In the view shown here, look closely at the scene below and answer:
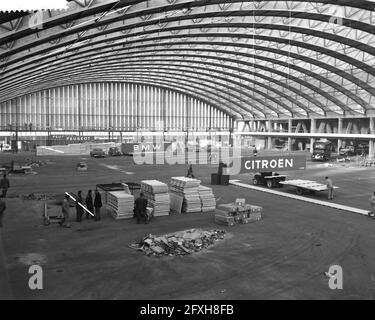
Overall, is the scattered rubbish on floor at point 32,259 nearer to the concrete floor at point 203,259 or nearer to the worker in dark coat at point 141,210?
the concrete floor at point 203,259

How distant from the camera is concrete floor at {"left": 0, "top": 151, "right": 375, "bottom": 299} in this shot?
29.8ft

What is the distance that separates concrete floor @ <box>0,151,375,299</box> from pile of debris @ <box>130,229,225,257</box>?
1.26ft

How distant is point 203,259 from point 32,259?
4.97m

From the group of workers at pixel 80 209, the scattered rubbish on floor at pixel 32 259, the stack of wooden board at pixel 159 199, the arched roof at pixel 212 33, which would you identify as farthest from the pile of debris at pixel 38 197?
the scattered rubbish on floor at pixel 32 259

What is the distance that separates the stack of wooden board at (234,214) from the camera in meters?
15.9

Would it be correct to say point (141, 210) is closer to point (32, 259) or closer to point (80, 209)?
point (80, 209)

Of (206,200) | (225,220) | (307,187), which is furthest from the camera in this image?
(307,187)

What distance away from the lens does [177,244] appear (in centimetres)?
1233

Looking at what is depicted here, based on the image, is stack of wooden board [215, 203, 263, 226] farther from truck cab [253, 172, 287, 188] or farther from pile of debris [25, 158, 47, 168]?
pile of debris [25, 158, 47, 168]

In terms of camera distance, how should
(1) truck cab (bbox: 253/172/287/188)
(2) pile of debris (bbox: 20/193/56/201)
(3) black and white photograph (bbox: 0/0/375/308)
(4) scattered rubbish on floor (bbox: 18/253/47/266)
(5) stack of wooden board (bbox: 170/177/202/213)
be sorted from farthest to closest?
1. (1) truck cab (bbox: 253/172/287/188)
2. (2) pile of debris (bbox: 20/193/56/201)
3. (5) stack of wooden board (bbox: 170/177/202/213)
4. (4) scattered rubbish on floor (bbox: 18/253/47/266)
5. (3) black and white photograph (bbox: 0/0/375/308)

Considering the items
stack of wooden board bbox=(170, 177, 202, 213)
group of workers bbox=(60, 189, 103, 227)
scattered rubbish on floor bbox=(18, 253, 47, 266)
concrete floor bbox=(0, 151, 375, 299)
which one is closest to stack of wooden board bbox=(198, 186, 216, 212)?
stack of wooden board bbox=(170, 177, 202, 213)

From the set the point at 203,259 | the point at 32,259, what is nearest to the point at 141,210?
the point at 203,259

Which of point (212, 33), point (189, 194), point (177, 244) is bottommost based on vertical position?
point (177, 244)

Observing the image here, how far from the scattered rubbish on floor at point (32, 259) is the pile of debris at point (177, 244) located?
2792 mm
